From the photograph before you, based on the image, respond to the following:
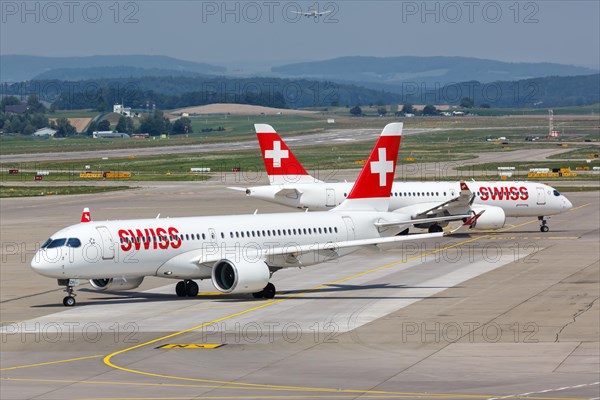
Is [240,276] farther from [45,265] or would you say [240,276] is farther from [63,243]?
[45,265]

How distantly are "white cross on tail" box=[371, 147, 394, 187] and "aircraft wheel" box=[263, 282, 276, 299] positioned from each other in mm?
10247

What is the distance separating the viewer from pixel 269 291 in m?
54.4

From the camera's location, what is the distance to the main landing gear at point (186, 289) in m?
55.7

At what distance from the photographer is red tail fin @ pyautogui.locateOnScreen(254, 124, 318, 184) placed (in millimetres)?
82688

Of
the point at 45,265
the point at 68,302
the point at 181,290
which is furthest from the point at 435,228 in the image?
the point at 45,265

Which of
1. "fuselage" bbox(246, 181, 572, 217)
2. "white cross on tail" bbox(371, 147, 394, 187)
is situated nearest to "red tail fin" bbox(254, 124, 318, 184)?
"fuselage" bbox(246, 181, 572, 217)

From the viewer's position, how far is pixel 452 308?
51125 millimetres

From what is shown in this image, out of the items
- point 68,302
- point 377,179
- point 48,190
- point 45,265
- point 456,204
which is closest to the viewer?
point 45,265

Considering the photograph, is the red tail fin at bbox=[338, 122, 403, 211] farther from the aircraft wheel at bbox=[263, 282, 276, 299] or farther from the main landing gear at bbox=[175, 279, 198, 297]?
the main landing gear at bbox=[175, 279, 198, 297]

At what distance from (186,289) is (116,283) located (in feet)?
11.8

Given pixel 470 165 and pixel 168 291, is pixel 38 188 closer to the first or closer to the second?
pixel 470 165

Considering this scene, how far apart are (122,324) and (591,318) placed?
1917 cm

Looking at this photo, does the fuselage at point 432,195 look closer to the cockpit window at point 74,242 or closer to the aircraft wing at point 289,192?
the aircraft wing at point 289,192

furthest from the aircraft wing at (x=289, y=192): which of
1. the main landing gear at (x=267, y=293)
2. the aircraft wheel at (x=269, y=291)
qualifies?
the aircraft wheel at (x=269, y=291)
